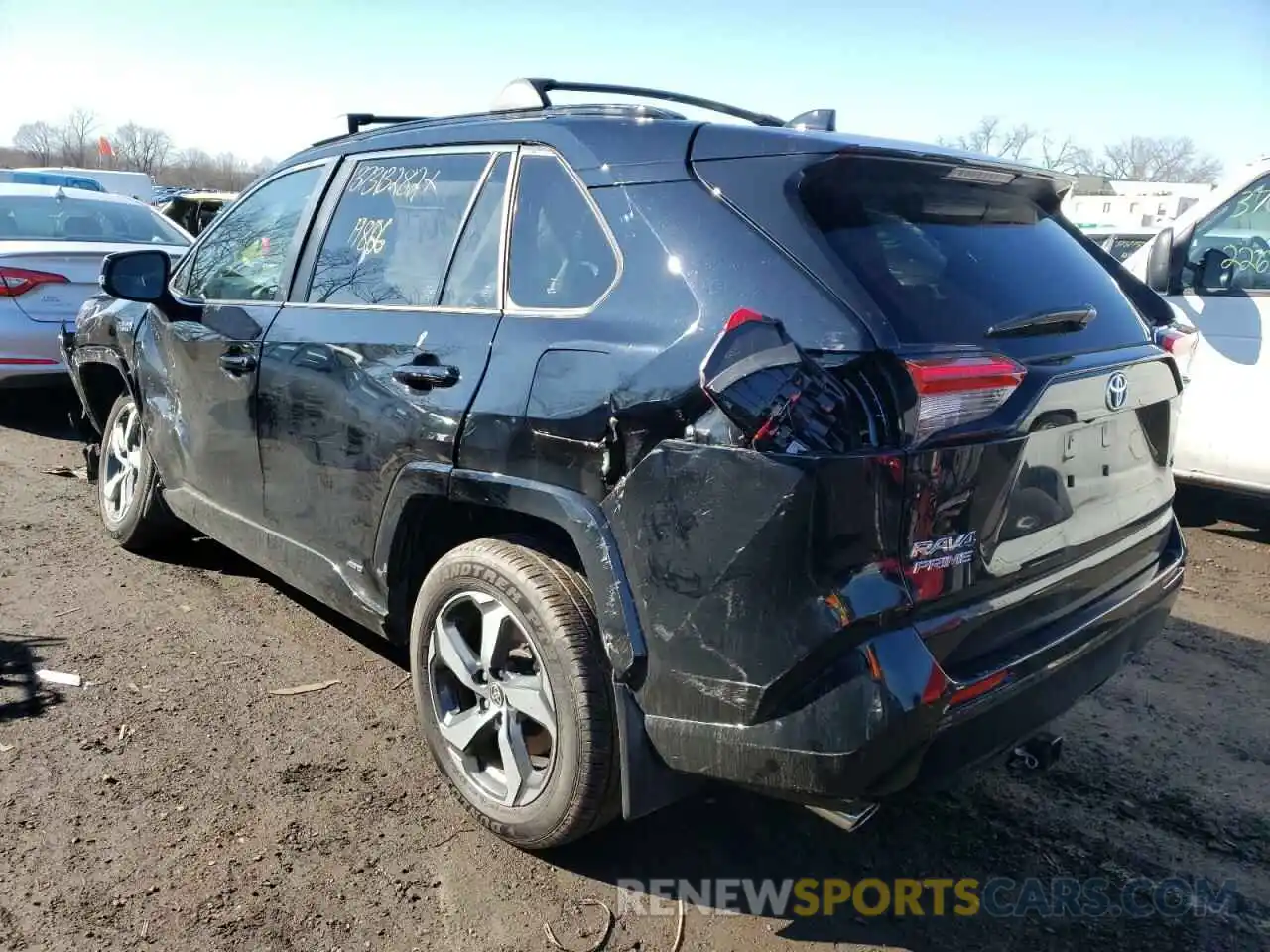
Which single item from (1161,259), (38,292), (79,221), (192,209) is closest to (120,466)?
(38,292)

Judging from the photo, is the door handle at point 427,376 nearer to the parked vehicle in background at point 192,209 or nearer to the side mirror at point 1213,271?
the side mirror at point 1213,271

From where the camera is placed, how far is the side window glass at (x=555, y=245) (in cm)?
257

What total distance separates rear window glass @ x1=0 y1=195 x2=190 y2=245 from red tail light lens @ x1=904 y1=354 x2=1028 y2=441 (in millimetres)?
7573

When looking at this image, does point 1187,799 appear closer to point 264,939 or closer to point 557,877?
point 557,877

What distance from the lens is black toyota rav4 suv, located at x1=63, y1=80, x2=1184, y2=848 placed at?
6.84ft

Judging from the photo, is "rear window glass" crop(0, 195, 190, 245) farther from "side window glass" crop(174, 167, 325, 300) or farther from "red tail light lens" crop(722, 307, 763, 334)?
"red tail light lens" crop(722, 307, 763, 334)

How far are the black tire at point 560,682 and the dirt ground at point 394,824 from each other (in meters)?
0.17

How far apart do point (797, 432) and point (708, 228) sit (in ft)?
1.94

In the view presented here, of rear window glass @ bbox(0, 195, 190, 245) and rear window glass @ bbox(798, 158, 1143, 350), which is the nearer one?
rear window glass @ bbox(798, 158, 1143, 350)

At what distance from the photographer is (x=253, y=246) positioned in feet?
13.0

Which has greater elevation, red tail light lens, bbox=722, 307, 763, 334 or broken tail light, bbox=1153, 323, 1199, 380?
red tail light lens, bbox=722, 307, 763, 334

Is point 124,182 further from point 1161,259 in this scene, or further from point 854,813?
→ point 854,813

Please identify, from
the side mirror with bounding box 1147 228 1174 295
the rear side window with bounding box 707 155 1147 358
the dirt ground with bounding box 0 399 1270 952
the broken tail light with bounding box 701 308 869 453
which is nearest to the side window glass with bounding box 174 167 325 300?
the dirt ground with bounding box 0 399 1270 952

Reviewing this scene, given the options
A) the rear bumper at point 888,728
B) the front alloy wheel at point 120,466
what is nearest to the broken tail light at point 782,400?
the rear bumper at point 888,728
